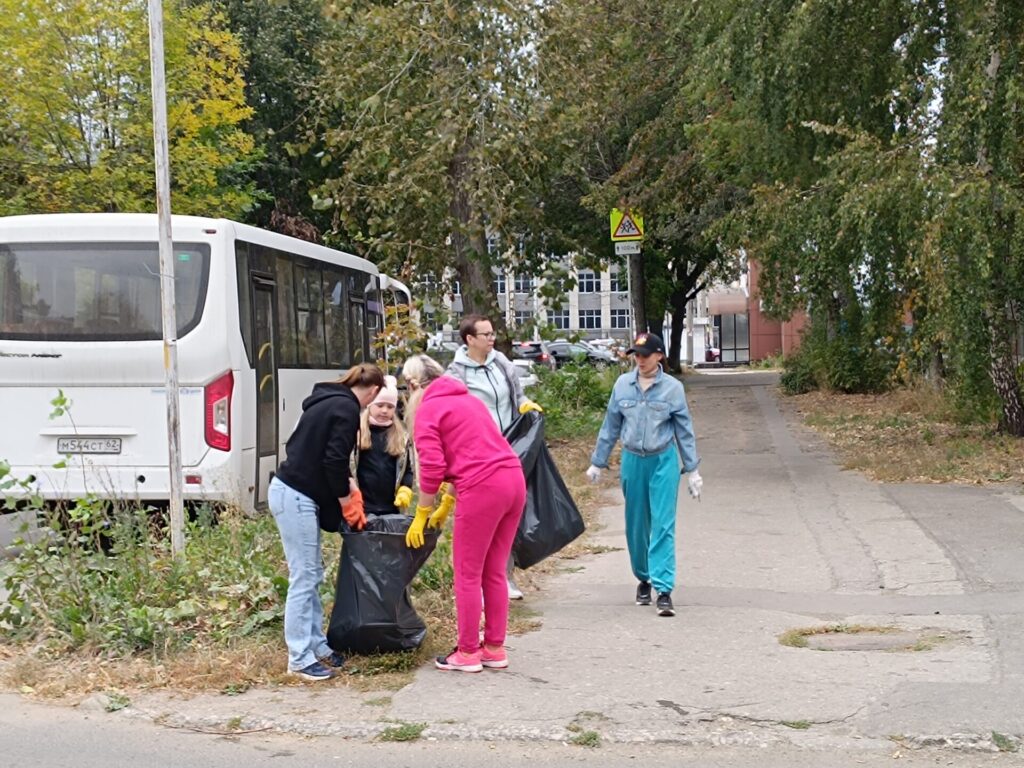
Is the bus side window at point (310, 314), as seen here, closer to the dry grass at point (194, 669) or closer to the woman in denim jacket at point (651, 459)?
the woman in denim jacket at point (651, 459)

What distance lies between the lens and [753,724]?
229 inches

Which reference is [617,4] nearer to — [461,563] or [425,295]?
[425,295]

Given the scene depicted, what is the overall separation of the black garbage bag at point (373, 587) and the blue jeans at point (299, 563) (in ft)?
0.44

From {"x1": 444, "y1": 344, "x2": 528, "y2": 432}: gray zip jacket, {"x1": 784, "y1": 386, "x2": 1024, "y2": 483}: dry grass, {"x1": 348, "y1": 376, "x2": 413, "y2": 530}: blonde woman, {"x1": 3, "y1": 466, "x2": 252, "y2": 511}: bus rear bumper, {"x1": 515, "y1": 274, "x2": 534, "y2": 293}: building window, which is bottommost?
{"x1": 784, "y1": 386, "x2": 1024, "y2": 483}: dry grass

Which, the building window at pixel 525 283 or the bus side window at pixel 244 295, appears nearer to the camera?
the bus side window at pixel 244 295

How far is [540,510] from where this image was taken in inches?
313

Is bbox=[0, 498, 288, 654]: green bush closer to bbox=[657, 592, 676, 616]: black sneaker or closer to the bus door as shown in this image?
bbox=[657, 592, 676, 616]: black sneaker

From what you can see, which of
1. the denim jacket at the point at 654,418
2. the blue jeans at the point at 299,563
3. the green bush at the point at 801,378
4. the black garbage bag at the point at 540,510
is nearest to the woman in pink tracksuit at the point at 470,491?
the blue jeans at the point at 299,563

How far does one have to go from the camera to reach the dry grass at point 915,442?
46.6 ft

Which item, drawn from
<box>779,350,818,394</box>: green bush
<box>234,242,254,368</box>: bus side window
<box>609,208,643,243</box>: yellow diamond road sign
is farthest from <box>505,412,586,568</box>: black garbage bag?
<box>779,350,818,394</box>: green bush

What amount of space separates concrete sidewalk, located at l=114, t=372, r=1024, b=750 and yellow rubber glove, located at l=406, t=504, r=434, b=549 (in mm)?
699

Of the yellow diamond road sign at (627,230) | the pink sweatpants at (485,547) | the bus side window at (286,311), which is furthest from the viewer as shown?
the yellow diamond road sign at (627,230)

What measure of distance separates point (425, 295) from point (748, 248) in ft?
14.9

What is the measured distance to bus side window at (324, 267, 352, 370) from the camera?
50.5 feet
